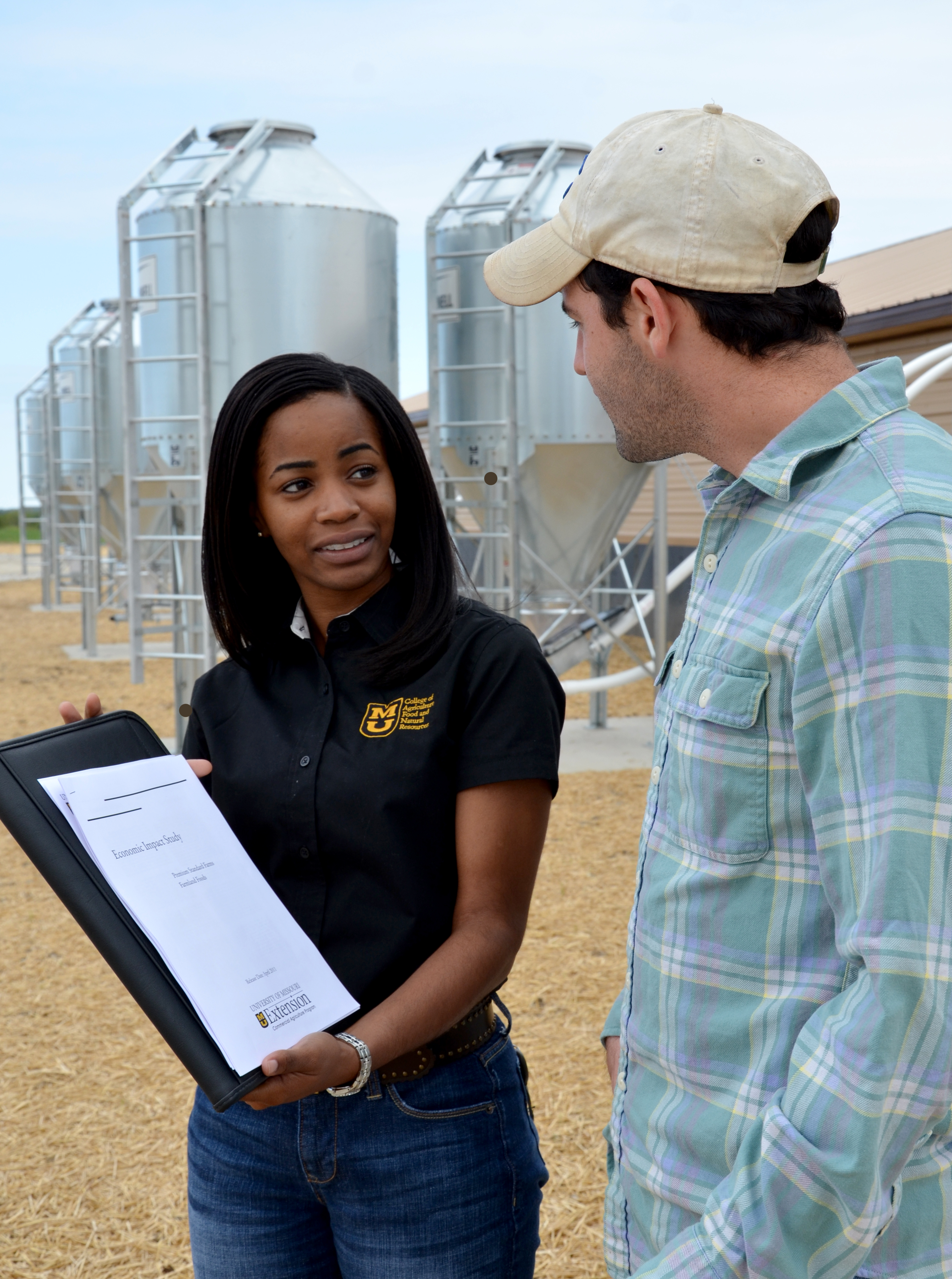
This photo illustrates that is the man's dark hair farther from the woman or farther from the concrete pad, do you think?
the concrete pad

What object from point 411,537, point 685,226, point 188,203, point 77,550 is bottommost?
point 77,550

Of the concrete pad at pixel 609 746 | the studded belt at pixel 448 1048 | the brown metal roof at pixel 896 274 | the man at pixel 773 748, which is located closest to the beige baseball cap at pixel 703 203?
the man at pixel 773 748

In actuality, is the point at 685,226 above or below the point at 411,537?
above

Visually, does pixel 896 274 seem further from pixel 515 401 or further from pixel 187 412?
pixel 187 412

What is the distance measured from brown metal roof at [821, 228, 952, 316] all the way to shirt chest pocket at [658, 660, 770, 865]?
7548 mm

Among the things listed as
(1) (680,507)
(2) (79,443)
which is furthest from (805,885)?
(2) (79,443)

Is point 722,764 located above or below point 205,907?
above

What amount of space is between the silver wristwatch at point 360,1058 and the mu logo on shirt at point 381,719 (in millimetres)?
442

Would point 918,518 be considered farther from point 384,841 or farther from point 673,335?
point 384,841

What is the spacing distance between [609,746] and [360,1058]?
330 inches

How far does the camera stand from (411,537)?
1.99 metres

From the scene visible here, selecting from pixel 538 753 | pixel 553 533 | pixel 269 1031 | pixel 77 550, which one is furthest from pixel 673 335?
pixel 77 550

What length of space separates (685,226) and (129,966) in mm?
1134

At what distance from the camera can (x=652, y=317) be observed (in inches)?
51.9
